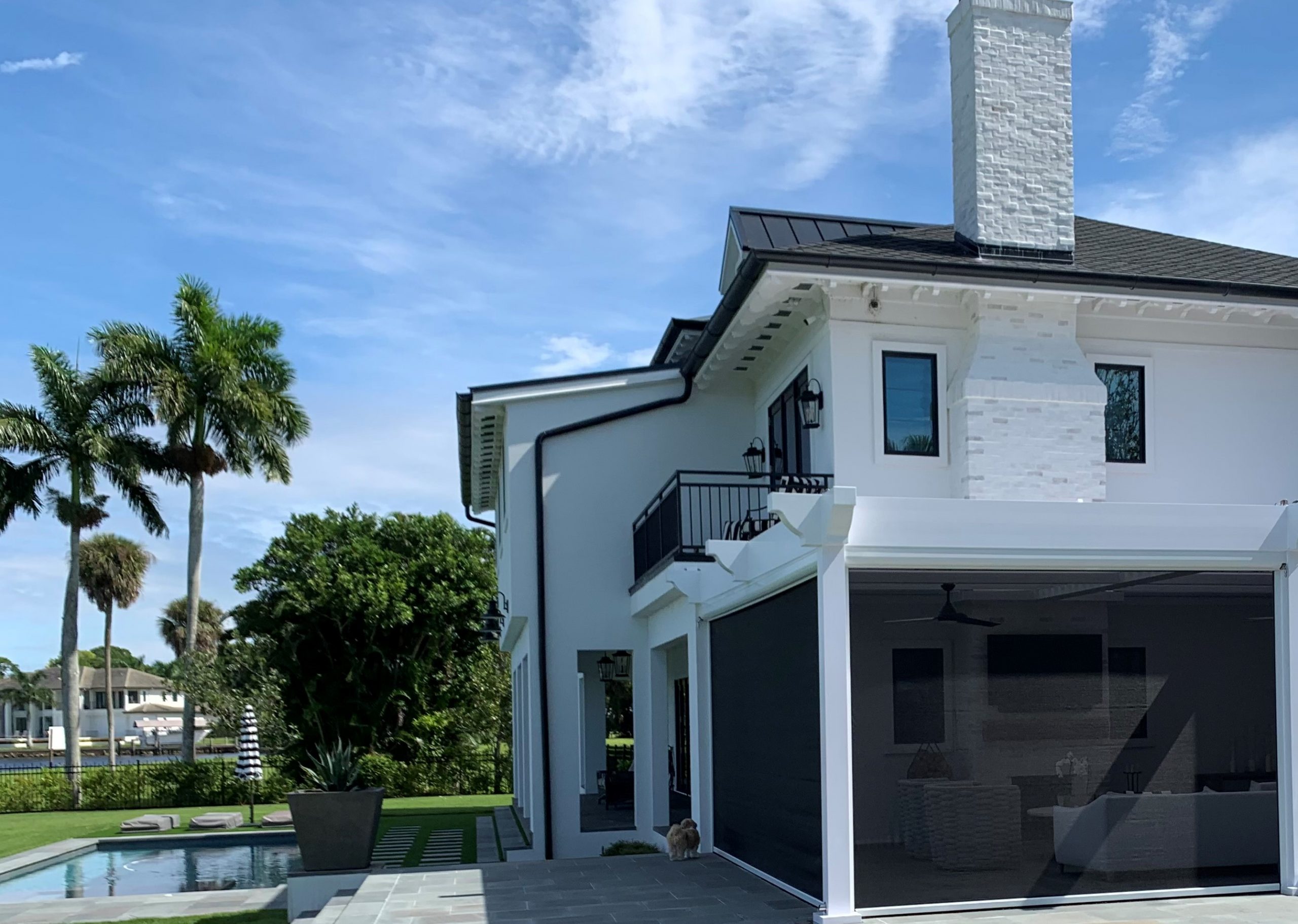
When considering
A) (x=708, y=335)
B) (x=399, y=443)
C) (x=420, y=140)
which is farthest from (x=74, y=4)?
(x=399, y=443)

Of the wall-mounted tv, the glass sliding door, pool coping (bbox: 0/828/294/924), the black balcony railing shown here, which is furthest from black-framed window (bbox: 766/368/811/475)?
pool coping (bbox: 0/828/294/924)

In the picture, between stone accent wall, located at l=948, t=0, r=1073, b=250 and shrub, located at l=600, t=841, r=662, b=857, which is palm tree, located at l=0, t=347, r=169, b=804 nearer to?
shrub, located at l=600, t=841, r=662, b=857

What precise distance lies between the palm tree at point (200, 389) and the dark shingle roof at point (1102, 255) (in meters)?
18.3

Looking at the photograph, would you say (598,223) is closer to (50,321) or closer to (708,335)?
(708,335)

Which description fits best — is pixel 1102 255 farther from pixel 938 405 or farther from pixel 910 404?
pixel 910 404

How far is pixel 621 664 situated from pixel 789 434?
1185cm

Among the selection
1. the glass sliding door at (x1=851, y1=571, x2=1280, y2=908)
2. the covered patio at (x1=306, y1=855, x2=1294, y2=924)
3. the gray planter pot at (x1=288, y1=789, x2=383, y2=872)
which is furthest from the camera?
the gray planter pot at (x1=288, y1=789, x2=383, y2=872)

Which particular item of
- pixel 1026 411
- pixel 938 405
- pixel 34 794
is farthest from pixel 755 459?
pixel 34 794

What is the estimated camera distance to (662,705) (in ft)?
51.9

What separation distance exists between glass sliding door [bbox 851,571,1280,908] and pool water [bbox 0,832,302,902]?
10068 mm

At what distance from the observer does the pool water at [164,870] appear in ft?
54.1

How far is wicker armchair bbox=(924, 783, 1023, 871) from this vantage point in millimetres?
9461

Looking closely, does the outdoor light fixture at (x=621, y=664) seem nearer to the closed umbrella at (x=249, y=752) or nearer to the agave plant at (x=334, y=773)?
the closed umbrella at (x=249, y=752)

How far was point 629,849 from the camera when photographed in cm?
1463
